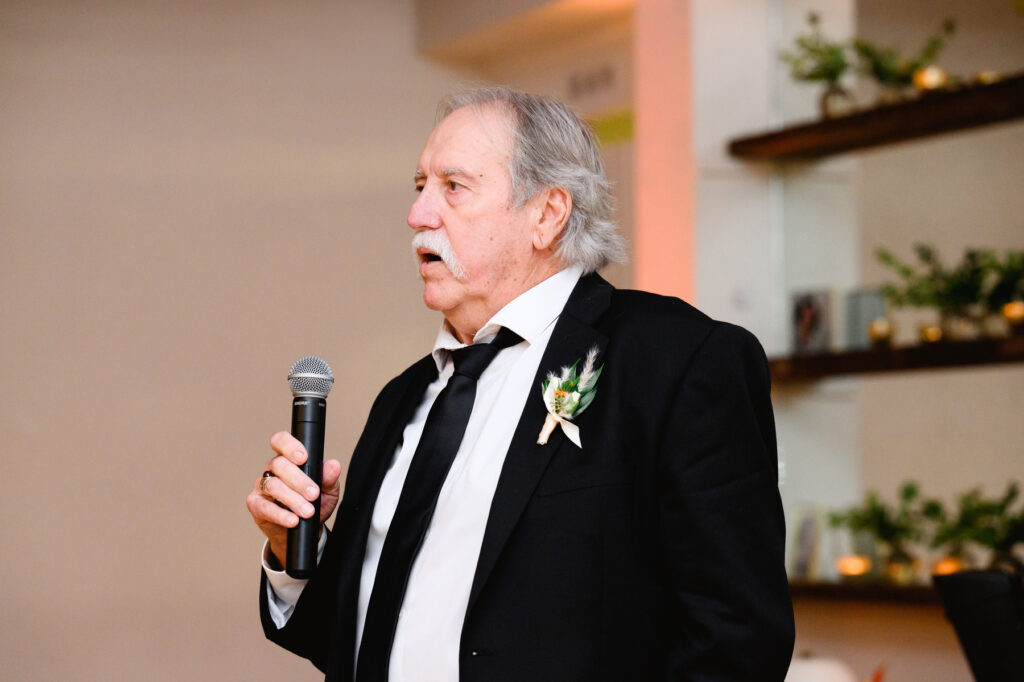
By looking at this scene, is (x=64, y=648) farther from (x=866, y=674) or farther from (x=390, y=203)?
(x=866, y=674)

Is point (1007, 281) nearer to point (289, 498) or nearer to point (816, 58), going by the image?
point (816, 58)

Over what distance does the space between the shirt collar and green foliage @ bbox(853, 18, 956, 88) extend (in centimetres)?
269

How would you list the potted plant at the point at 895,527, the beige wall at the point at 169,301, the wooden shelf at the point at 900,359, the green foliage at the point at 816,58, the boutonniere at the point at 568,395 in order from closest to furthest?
1. the boutonniere at the point at 568,395
2. the wooden shelf at the point at 900,359
3. the potted plant at the point at 895,527
4. the green foliage at the point at 816,58
5. the beige wall at the point at 169,301

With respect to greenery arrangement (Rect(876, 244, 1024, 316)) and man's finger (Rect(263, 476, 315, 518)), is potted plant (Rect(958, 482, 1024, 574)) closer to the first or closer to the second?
greenery arrangement (Rect(876, 244, 1024, 316))

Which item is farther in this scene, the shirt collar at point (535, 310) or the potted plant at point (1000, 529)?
the potted plant at point (1000, 529)

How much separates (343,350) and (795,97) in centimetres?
245

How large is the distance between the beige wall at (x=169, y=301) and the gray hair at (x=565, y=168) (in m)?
3.71

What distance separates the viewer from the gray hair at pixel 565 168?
1.79 metres

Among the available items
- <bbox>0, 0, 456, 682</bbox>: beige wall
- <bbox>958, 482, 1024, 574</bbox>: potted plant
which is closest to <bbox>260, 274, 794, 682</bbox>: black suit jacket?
<bbox>958, 482, 1024, 574</bbox>: potted plant

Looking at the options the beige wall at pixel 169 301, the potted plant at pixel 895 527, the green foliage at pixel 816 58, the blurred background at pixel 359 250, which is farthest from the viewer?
the beige wall at pixel 169 301

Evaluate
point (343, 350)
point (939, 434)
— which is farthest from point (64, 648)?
point (939, 434)

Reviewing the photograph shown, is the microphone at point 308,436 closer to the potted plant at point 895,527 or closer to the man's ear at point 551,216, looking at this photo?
the man's ear at point 551,216

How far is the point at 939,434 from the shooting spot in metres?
4.50

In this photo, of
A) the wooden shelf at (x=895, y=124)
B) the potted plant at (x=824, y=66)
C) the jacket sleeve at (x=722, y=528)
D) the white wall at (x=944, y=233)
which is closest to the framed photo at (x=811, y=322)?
the white wall at (x=944, y=233)
